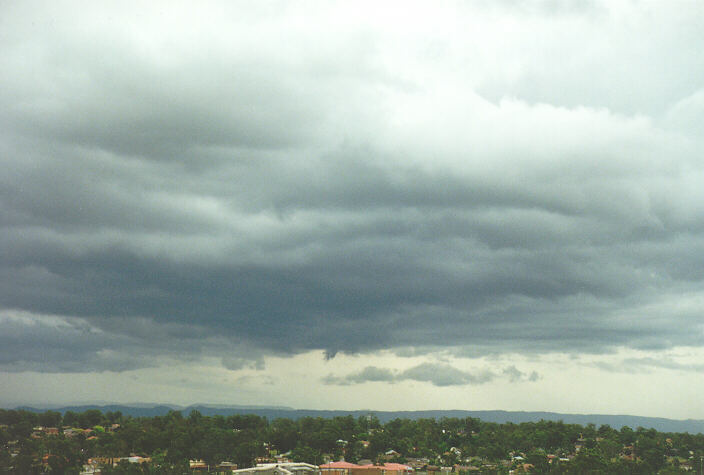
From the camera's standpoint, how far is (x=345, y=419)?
614ft

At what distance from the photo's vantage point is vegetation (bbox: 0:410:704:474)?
10628 centimetres

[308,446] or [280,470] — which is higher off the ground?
[308,446]

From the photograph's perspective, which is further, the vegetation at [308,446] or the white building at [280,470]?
the vegetation at [308,446]

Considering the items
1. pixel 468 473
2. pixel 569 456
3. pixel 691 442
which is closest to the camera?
pixel 468 473

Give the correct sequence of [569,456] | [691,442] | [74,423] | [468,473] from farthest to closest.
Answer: [74,423], [691,442], [569,456], [468,473]

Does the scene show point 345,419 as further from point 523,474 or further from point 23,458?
point 23,458

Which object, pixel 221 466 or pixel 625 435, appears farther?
pixel 625 435

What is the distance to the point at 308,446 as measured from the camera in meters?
138

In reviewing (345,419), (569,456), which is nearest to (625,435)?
(569,456)

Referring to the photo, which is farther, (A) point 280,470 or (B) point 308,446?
(B) point 308,446

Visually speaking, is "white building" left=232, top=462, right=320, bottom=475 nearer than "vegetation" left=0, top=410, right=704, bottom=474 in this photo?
Yes

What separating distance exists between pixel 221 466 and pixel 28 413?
79.0 m

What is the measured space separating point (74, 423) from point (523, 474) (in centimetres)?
12129

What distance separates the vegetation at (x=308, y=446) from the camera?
349 feet
